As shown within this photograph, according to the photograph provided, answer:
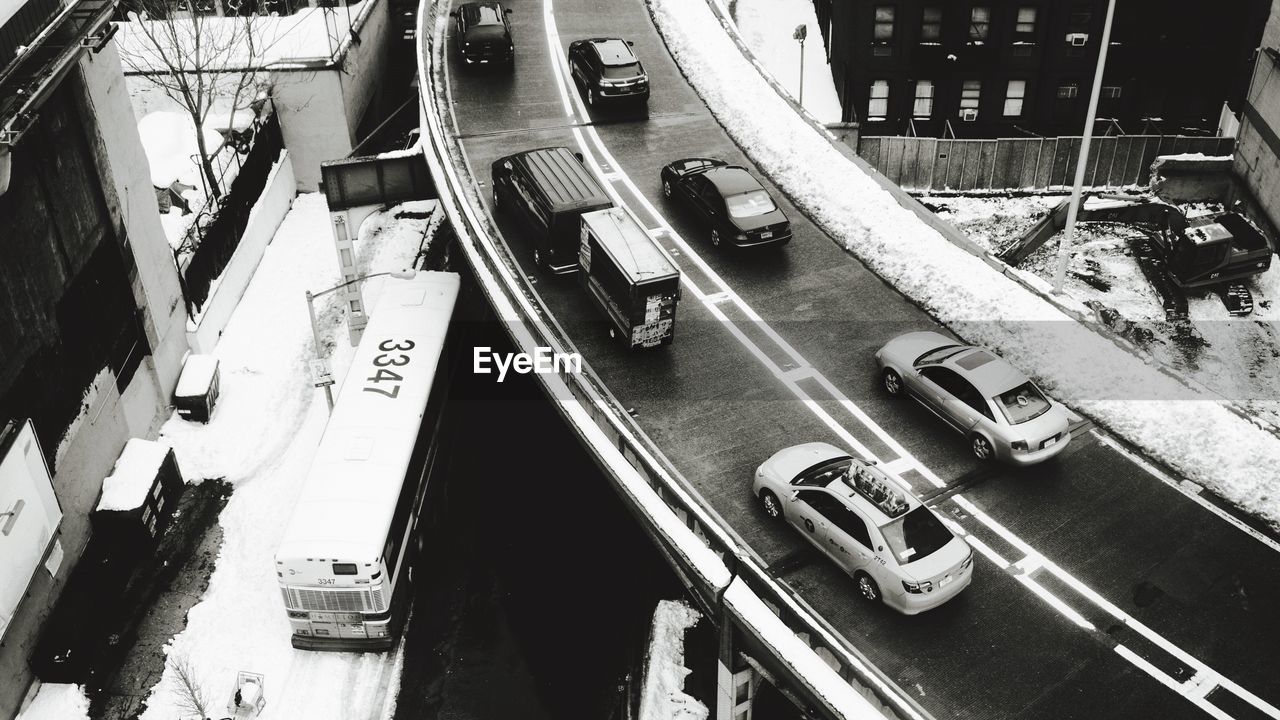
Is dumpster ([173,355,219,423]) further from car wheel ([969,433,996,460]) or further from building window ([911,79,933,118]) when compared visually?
building window ([911,79,933,118])

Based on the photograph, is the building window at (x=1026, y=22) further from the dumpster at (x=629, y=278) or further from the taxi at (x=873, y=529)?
the taxi at (x=873, y=529)

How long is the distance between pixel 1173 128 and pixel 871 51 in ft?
47.0

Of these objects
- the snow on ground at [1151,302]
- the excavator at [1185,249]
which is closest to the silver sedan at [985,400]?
the snow on ground at [1151,302]

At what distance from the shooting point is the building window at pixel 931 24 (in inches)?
1753

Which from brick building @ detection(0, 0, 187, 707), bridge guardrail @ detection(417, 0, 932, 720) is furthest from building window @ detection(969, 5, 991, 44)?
brick building @ detection(0, 0, 187, 707)

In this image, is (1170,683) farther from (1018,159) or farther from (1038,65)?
(1038,65)

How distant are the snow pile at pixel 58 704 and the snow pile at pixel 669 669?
12828 millimetres

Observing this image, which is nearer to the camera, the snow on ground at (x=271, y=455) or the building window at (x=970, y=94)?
the snow on ground at (x=271, y=455)

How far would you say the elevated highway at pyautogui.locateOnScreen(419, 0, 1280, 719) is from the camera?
16906mm

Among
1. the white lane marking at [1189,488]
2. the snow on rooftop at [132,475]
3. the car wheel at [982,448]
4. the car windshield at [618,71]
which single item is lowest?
the snow on rooftop at [132,475]

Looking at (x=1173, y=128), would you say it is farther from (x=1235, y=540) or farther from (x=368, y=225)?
(x=368, y=225)

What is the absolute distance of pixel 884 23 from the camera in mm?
45094

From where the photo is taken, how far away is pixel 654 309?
23.6m

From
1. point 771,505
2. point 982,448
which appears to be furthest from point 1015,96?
point 771,505
